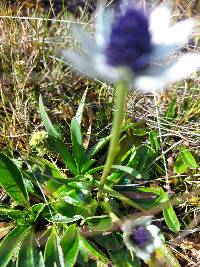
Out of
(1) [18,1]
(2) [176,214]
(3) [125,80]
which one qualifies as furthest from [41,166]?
(1) [18,1]

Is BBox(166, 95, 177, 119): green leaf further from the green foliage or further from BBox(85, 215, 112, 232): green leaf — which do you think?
BBox(85, 215, 112, 232): green leaf

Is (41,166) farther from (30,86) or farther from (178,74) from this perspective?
(178,74)

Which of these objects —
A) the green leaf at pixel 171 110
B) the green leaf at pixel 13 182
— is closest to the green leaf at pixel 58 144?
the green leaf at pixel 13 182

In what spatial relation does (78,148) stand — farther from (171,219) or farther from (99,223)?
(171,219)

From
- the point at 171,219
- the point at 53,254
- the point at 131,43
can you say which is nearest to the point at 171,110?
the point at 171,219

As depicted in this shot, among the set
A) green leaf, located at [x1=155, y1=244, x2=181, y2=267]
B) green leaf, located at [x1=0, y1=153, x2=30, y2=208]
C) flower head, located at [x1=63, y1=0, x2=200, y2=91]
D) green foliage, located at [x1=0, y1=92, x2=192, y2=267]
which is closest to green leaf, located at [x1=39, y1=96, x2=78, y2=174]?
green foliage, located at [x1=0, y1=92, x2=192, y2=267]
